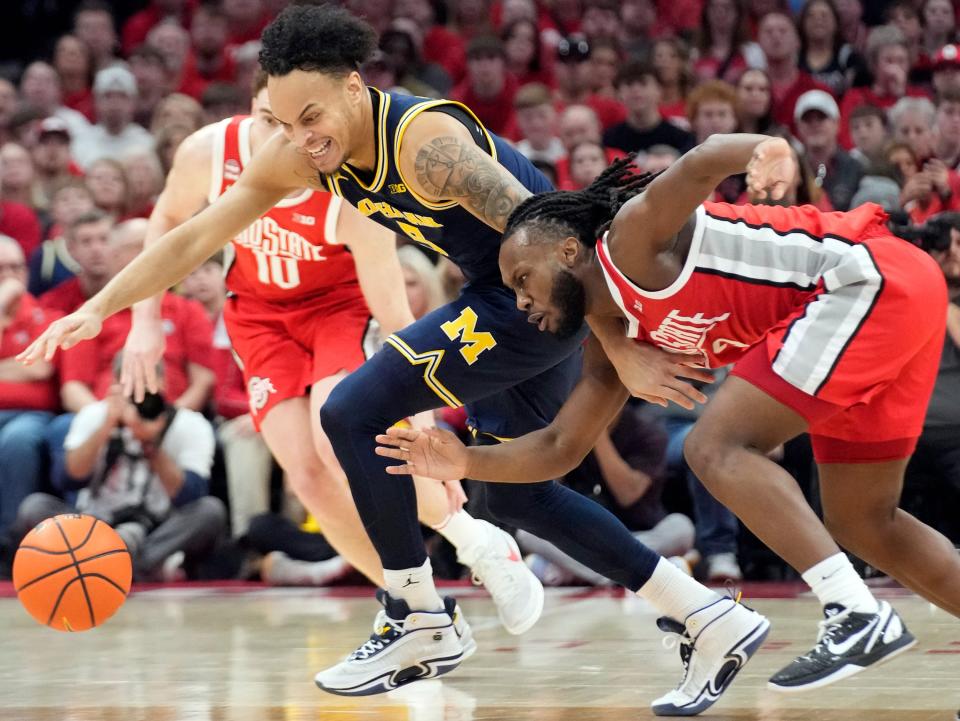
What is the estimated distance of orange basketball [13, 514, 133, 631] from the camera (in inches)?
217

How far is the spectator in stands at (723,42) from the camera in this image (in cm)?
1180

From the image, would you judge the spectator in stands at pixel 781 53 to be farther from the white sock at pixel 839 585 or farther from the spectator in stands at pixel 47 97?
the white sock at pixel 839 585

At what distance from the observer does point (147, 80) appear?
12.7 meters

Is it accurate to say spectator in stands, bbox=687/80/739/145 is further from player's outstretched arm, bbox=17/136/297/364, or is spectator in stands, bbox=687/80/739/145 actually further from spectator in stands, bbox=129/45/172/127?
player's outstretched arm, bbox=17/136/297/364

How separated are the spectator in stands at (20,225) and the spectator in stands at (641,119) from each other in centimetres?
421

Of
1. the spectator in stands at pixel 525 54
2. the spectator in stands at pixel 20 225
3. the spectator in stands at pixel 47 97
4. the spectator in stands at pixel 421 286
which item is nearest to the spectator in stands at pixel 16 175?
the spectator in stands at pixel 20 225

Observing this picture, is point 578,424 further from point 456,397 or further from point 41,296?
point 41,296

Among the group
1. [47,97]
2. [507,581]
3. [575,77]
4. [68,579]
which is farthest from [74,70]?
[507,581]

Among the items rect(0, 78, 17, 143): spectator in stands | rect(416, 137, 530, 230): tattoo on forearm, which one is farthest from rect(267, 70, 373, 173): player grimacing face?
rect(0, 78, 17, 143): spectator in stands

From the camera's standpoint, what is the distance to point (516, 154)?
5031mm

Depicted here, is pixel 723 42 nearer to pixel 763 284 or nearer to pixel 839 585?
pixel 763 284

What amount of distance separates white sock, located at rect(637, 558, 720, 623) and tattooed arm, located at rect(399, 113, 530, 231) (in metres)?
1.26

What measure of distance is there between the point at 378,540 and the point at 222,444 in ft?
13.1

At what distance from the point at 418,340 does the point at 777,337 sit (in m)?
1.16
